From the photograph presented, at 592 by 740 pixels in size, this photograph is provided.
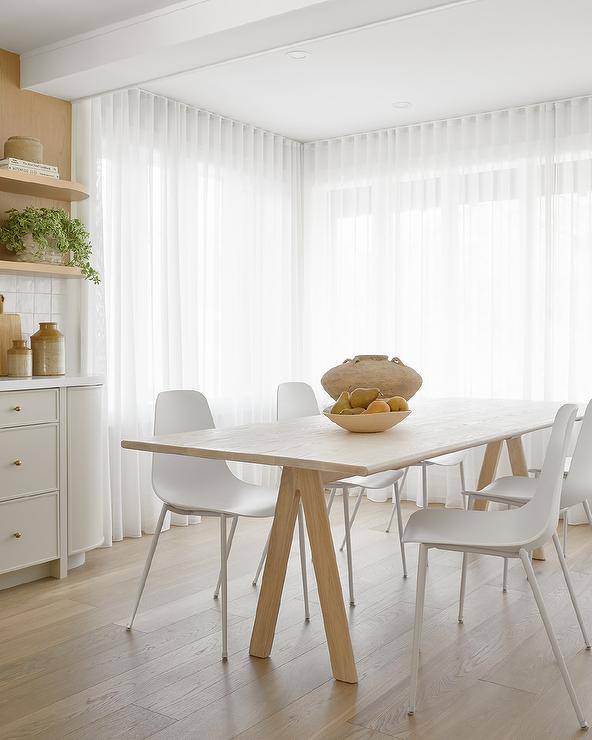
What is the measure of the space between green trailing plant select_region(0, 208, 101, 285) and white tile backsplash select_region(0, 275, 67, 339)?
0.19 m

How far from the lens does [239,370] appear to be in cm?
529

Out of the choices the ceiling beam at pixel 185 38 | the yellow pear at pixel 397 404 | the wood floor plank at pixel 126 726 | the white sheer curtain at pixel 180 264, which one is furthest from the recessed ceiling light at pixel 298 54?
the wood floor plank at pixel 126 726

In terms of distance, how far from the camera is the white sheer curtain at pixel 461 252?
192 inches

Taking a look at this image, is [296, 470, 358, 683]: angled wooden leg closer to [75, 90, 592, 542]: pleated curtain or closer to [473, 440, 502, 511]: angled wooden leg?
[473, 440, 502, 511]: angled wooden leg

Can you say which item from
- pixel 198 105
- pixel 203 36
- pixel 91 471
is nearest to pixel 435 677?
pixel 91 471

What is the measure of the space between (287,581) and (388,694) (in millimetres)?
1210

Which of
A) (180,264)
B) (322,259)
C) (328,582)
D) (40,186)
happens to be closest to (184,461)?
(328,582)

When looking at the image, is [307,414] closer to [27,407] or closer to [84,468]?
[84,468]

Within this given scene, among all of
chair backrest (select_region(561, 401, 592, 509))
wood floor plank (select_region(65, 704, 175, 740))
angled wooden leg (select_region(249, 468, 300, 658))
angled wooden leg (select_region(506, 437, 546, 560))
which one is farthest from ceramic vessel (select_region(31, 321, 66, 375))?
chair backrest (select_region(561, 401, 592, 509))

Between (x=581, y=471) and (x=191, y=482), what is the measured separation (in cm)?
148

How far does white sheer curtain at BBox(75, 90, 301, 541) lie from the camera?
172 inches

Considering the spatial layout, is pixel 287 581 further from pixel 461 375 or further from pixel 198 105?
pixel 198 105

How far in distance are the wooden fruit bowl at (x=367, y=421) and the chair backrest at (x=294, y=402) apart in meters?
0.83

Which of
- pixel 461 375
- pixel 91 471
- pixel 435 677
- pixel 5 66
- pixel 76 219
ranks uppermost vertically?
pixel 5 66
